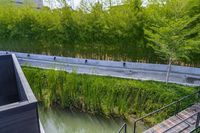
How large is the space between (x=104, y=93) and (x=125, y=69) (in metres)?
2.77

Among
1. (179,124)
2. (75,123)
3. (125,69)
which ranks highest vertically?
(125,69)

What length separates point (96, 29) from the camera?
9242mm

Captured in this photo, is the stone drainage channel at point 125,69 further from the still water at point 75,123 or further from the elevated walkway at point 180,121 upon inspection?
the still water at point 75,123

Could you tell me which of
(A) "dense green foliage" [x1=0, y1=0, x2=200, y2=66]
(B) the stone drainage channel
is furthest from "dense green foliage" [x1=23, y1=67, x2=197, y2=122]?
(A) "dense green foliage" [x1=0, y1=0, x2=200, y2=66]

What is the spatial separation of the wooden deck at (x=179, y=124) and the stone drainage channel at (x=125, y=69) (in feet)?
7.11

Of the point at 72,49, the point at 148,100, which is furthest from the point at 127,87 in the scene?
the point at 72,49

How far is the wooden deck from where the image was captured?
450 centimetres

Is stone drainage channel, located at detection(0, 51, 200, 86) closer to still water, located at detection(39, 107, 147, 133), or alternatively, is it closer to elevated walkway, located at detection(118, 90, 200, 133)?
elevated walkway, located at detection(118, 90, 200, 133)

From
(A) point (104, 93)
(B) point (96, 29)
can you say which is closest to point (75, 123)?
(A) point (104, 93)

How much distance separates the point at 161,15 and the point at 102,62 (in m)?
3.64

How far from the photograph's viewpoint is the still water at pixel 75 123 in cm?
645

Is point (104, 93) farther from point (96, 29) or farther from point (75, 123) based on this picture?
point (96, 29)

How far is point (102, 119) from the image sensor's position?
22.0ft

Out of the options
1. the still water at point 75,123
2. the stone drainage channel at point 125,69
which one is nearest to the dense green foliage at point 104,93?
the still water at point 75,123
